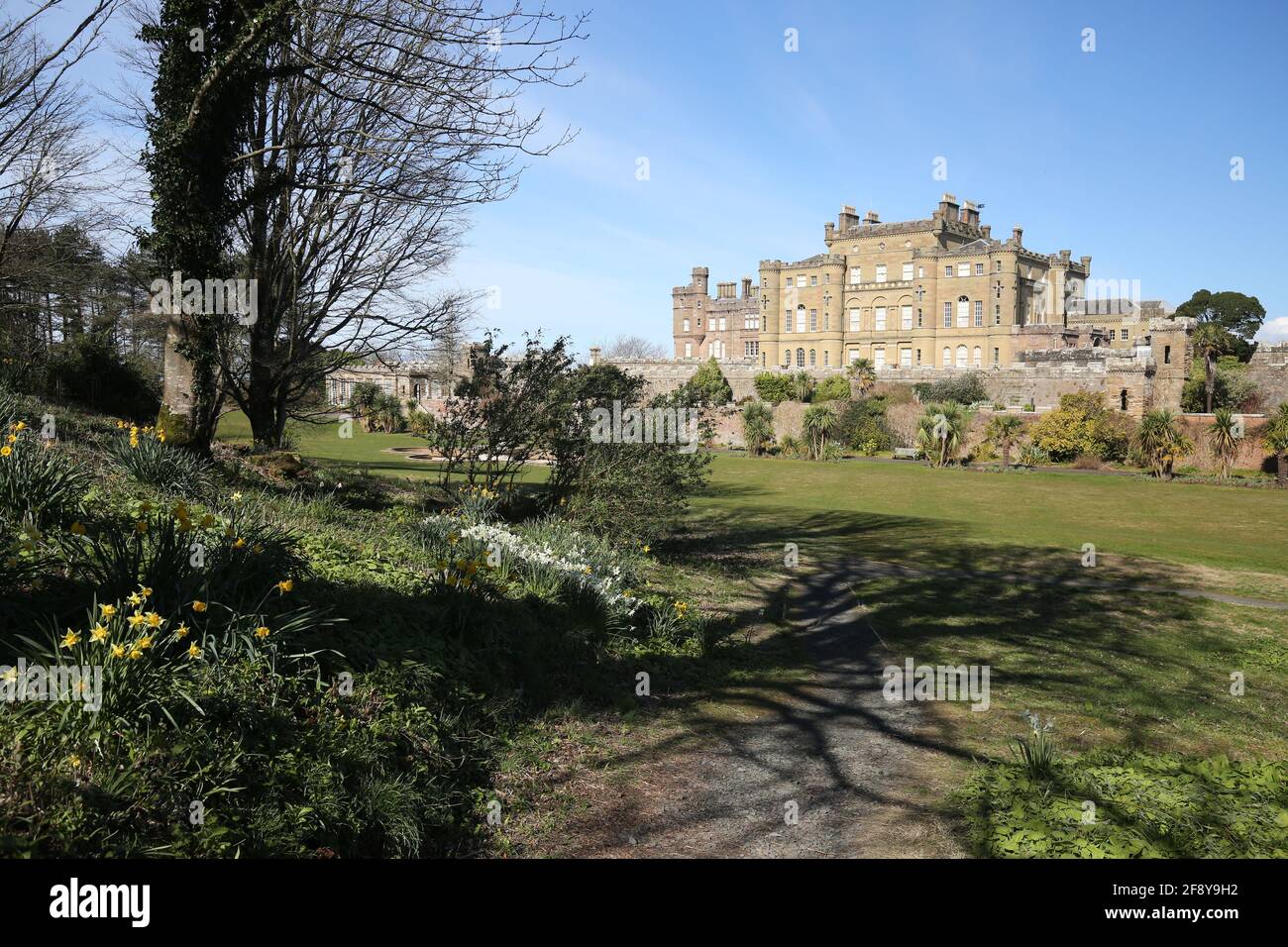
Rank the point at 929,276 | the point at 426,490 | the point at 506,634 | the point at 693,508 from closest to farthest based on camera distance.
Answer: the point at 506,634
the point at 426,490
the point at 693,508
the point at 929,276

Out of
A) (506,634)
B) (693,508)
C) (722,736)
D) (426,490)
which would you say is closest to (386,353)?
(426,490)

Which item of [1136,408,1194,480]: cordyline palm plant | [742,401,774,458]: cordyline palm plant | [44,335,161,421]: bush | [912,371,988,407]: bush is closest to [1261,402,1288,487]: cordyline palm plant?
[1136,408,1194,480]: cordyline palm plant

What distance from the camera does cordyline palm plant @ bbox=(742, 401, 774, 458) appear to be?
44.5m

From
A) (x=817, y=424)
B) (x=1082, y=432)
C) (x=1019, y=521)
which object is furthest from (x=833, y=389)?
(x=1019, y=521)

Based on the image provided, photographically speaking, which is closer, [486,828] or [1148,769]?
[486,828]

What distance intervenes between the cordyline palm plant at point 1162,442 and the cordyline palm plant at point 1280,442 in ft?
8.75

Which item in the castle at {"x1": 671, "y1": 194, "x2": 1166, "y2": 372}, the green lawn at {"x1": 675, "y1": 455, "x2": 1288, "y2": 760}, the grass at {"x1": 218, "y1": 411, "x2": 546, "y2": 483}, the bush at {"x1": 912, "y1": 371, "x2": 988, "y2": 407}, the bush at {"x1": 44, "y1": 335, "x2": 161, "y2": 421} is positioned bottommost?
the green lawn at {"x1": 675, "y1": 455, "x2": 1288, "y2": 760}

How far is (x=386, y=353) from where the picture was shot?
18219 millimetres

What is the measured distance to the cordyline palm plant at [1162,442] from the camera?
113 feet

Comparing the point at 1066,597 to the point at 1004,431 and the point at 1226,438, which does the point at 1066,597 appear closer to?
the point at 1226,438

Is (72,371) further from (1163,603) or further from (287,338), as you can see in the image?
(1163,603)

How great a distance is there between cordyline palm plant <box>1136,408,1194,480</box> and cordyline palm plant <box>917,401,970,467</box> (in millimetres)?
7274

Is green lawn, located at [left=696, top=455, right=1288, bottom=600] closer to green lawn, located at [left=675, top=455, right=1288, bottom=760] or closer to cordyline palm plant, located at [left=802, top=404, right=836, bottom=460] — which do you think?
green lawn, located at [left=675, top=455, right=1288, bottom=760]
